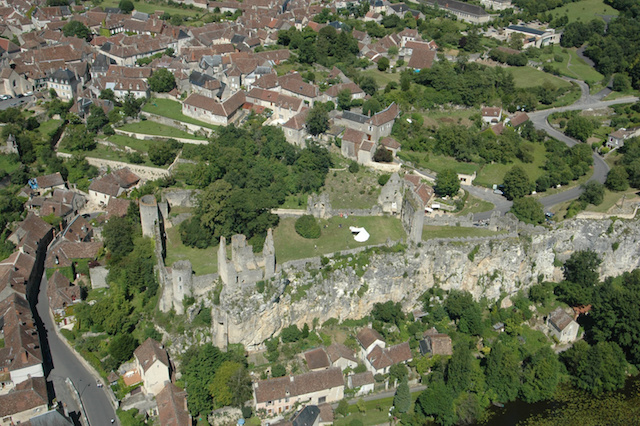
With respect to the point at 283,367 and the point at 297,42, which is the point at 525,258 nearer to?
the point at 283,367

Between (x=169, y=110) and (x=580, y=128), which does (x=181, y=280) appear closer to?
(x=169, y=110)

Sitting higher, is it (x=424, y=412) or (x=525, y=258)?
(x=525, y=258)

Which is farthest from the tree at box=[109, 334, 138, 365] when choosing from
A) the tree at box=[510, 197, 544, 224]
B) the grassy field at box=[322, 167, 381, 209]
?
the tree at box=[510, 197, 544, 224]

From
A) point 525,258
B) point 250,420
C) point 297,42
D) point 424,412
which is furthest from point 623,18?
point 250,420

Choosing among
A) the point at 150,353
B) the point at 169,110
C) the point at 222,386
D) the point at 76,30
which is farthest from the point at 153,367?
the point at 76,30

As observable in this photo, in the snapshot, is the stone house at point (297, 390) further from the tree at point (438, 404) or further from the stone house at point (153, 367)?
the stone house at point (153, 367)

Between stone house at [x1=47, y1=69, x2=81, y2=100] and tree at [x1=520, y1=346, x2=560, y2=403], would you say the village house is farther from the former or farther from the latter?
tree at [x1=520, y1=346, x2=560, y2=403]

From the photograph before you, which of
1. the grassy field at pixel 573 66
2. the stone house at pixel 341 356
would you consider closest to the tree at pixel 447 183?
the stone house at pixel 341 356
